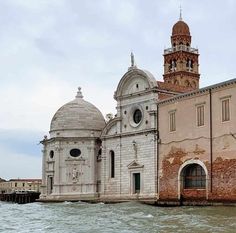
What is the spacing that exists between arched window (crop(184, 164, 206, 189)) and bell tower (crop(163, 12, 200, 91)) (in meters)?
27.3

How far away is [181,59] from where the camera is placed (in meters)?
66.5

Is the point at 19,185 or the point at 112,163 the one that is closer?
the point at 112,163

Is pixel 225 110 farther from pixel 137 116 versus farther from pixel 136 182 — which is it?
pixel 136 182

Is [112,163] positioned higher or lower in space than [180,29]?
lower

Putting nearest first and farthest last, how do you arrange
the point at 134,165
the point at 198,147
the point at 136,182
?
the point at 198,147 < the point at 134,165 < the point at 136,182

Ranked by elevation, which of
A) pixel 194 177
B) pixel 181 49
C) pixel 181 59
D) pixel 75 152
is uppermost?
pixel 181 49

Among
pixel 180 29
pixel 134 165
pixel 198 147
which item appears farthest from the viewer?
pixel 180 29

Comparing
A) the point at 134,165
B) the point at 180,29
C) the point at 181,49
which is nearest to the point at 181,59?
the point at 181,49

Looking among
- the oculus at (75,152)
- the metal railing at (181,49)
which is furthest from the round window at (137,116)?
the metal railing at (181,49)

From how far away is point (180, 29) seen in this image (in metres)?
67.6

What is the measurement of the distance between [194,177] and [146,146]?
19.5ft

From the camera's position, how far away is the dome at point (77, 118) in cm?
5294

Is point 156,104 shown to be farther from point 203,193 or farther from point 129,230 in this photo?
point 129,230

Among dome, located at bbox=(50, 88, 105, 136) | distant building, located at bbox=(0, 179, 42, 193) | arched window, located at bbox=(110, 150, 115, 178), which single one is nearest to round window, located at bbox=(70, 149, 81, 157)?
dome, located at bbox=(50, 88, 105, 136)
